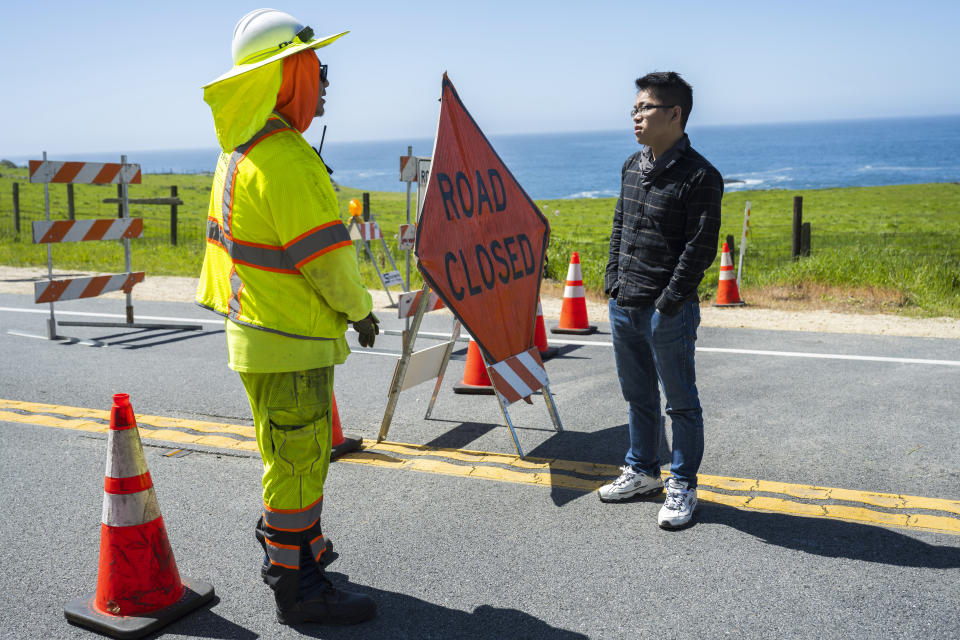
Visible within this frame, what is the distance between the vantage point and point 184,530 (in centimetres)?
432

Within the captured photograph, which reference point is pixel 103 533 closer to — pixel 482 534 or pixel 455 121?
pixel 482 534

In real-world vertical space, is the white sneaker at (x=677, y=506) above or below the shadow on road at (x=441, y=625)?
above

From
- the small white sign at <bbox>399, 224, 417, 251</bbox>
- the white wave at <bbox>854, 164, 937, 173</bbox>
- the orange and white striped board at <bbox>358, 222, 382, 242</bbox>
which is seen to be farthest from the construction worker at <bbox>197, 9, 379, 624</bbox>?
the white wave at <bbox>854, 164, 937, 173</bbox>

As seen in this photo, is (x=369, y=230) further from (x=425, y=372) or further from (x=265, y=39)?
(x=265, y=39)

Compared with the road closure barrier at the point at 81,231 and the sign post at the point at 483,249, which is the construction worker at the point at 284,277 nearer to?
the sign post at the point at 483,249

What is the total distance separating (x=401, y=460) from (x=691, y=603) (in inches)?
91.8

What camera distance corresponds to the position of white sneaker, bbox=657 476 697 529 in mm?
4246

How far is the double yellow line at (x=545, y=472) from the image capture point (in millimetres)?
4410

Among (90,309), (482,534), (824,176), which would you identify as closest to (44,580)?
(482,534)

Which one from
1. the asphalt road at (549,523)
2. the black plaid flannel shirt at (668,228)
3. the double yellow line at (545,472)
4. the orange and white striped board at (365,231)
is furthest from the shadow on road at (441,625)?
the orange and white striped board at (365,231)

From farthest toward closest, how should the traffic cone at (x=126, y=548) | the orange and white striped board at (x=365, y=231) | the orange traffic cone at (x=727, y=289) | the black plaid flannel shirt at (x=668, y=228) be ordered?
the orange traffic cone at (x=727, y=289) < the orange and white striped board at (x=365, y=231) < the black plaid flannel shirt at (x=668, y=228) < the traffic cone at (x=126, y=548)

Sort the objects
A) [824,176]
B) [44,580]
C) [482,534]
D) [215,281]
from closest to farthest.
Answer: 1. [215,281]
2. [44,580]
3. [482,534]
4. [824,176]

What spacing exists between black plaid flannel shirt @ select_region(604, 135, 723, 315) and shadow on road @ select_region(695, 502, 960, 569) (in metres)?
1.15

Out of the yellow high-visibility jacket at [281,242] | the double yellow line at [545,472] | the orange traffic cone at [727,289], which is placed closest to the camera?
the yellow high-visibility jacket at [281,242]
